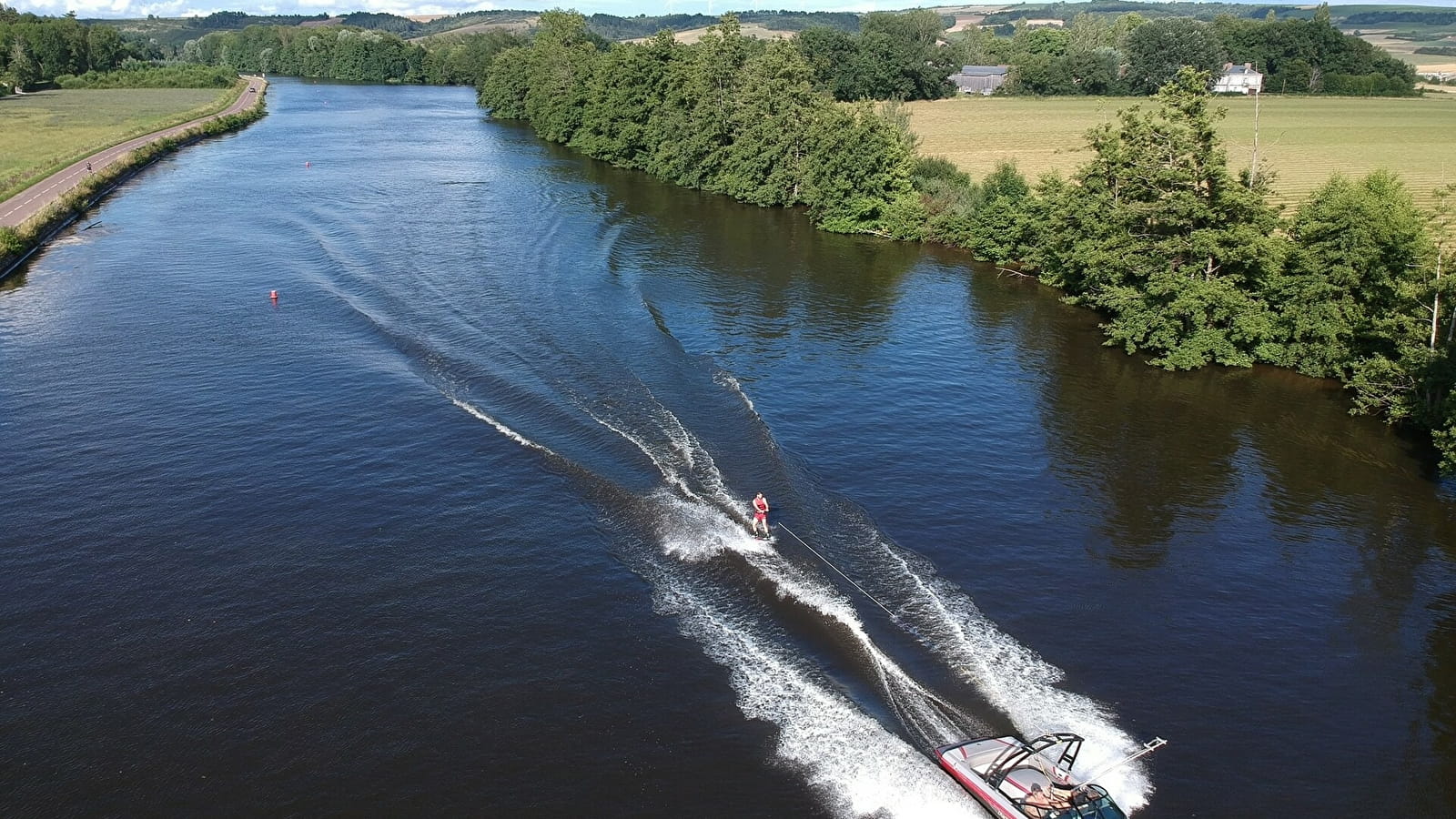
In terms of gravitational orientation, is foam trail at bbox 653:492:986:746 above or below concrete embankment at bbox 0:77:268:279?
below

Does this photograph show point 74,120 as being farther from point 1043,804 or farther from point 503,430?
point 1043,804

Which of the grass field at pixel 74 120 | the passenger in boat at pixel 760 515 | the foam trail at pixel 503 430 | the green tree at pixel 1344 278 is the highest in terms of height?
the grass field at pixel 74 120

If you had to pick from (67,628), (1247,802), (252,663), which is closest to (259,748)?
(252,663)

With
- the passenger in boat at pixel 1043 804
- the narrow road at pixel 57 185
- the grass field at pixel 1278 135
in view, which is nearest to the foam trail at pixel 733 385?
the passenger in boat at pixel 1043 804

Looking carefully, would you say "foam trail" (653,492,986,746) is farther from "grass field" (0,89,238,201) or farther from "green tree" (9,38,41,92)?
"green tree" (9,38,41,92)

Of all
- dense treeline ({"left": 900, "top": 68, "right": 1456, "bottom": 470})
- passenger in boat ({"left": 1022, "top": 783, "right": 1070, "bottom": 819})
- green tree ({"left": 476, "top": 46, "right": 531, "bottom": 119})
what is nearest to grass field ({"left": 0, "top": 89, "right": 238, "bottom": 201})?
green tree ({"left": 476, "top": 46, "right": 531, "bottom": 119})

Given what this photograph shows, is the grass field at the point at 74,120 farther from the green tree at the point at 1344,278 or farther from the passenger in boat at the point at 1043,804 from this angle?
the green tree at the point at 1344,278

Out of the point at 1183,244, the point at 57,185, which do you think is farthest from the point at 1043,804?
the point at 57,185
